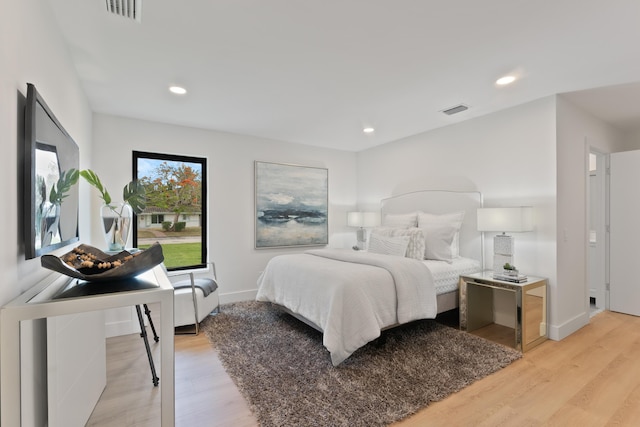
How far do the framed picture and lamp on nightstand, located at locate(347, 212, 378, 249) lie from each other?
0.45m

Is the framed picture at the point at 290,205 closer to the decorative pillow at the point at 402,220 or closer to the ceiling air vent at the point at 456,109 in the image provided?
the decorative pillow at the point at 402,220

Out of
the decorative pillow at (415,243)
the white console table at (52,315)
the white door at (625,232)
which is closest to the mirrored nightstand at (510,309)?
the decorative pillow at (415,243)

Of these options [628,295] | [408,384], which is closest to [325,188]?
[408,384]

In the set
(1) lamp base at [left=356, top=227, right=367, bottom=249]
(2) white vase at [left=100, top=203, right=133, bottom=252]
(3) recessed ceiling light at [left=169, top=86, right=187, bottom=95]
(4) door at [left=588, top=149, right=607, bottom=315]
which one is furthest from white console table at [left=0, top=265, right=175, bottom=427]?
(4) door at [left=588, top=149, right=607, bottom=315]

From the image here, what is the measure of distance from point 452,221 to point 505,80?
171 cm

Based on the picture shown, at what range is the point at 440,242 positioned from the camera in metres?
3.66

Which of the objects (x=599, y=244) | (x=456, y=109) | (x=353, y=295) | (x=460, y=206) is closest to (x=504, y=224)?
(x=460, y=206)

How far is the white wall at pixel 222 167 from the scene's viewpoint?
359cm

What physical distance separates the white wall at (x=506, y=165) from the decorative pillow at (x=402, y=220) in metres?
0.50

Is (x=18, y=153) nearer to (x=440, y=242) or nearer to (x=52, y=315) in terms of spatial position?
(x=52, y=315)

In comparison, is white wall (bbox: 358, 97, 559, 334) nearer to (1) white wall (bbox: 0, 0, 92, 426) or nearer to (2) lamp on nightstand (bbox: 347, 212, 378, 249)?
(2) lamp on nightstand (bbox: 347, 212, 378, 249)

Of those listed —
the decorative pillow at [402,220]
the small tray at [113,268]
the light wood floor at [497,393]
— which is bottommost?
the light wood floor at [497,393]

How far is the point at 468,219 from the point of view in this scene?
384cm

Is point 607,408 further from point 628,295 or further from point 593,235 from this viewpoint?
point 593,235
